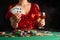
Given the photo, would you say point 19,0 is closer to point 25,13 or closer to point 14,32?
point 25,13

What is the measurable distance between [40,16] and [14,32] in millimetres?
174

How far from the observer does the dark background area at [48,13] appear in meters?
1.10

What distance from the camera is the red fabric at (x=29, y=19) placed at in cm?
109

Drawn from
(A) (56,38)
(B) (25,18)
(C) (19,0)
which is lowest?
(A) (56,38)

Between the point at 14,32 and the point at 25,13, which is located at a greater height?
the point at 25,13

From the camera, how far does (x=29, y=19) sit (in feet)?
3.60

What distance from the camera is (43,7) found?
1112mm

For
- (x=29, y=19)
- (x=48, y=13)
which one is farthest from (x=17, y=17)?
(x=48, y=13)

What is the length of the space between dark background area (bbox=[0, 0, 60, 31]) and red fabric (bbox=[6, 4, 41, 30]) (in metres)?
0.03

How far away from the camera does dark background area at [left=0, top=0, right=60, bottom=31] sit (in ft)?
3.60

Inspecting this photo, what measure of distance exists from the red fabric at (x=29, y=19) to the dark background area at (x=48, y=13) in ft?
0.10

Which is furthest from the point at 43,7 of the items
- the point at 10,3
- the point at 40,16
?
the point at 10,3

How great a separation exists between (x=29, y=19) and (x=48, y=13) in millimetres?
116

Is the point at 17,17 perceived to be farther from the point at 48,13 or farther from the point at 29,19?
the point at 48,13
